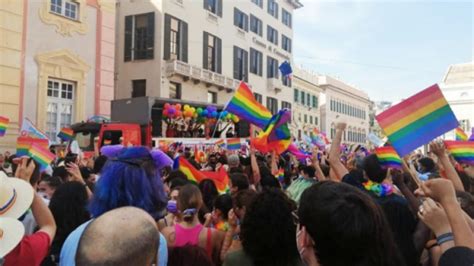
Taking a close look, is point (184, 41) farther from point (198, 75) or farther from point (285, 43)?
point (285, 43)

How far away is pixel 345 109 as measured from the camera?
2194 inches

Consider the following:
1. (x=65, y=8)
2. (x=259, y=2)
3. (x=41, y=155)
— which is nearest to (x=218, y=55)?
(x=259, y=2)

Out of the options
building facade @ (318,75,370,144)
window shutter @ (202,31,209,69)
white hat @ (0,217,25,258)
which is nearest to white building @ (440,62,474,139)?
building facade @ (318,75,370,144)

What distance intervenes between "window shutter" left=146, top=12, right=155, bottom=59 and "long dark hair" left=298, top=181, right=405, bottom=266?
21846 mm

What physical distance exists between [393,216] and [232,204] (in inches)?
51.9

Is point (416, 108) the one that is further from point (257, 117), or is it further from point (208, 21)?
point (208, 21)

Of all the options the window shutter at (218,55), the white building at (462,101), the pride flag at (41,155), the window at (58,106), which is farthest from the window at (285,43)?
the pride flag at (41,155)

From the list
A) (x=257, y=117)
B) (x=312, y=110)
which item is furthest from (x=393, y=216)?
(x=312, y=110)

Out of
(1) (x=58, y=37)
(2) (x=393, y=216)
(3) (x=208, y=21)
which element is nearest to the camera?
(2) (x=393, y=216)

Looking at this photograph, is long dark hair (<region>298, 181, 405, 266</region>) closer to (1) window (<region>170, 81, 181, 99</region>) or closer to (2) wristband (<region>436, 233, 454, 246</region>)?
(2) wristband (<region>436, 233, 454, 246</region>)

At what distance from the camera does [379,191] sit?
390 centimetres

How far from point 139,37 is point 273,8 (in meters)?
15.1

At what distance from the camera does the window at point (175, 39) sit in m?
23.0

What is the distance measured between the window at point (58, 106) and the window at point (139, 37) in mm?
5985
